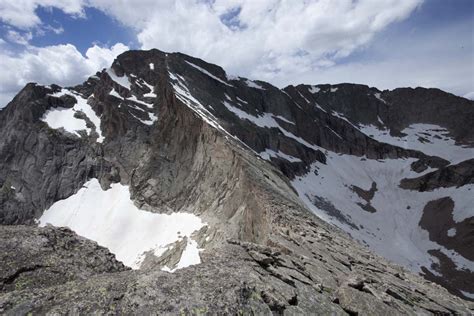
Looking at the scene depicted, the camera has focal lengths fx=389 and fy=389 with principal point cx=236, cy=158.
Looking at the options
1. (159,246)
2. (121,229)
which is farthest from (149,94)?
(159,246)

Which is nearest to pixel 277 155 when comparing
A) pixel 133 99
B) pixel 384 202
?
pixel 384 202

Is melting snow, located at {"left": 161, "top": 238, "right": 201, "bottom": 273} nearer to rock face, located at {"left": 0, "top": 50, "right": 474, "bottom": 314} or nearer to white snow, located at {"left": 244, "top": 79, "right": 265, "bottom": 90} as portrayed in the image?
rock face, located at {"left": 0, "top": 50, "right": 474, "bottom": 314}

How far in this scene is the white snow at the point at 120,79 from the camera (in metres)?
102

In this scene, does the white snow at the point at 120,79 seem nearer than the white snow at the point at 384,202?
No

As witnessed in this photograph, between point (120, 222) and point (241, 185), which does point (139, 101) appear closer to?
point (120, 222)

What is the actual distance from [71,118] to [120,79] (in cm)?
1656

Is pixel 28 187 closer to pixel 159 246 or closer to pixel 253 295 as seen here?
pixel 159 246

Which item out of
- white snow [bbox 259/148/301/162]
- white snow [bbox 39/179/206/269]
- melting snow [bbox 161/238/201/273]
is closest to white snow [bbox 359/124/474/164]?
white snow [bbox 259/148/301/162]

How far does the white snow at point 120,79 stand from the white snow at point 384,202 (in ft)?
164

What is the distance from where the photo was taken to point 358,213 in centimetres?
9719

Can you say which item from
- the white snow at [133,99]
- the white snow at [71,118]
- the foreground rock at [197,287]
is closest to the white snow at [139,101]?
the white snow at [133,99]

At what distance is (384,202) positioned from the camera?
11044 centimetres

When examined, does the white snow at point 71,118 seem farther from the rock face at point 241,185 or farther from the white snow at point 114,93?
the white snow at point 114,93

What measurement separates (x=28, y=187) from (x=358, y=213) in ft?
261
